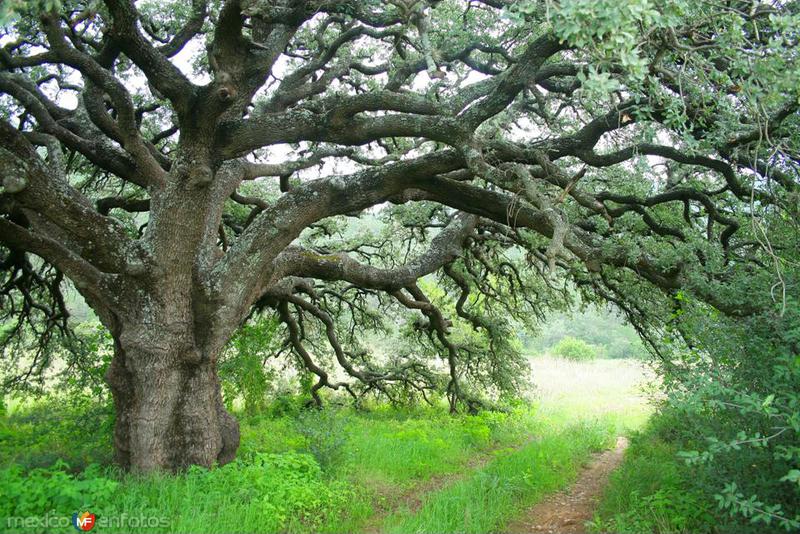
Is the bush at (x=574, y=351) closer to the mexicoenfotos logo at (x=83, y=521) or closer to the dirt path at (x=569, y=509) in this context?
the dirt path at (x=569, y=509)

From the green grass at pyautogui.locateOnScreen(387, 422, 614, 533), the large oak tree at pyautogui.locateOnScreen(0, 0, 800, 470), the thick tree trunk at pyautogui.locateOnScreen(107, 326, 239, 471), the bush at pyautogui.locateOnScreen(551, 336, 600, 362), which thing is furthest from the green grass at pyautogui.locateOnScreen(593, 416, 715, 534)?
the bush at pyautogui.locateOnScreen(551, 336, 600, 362)

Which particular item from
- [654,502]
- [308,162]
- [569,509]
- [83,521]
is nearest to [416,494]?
[569,509]

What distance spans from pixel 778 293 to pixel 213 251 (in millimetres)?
5891

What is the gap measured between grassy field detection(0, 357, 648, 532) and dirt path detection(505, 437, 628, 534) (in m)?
0.17

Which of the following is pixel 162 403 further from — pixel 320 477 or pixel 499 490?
pixel 499 490

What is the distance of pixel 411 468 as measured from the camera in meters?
7.46

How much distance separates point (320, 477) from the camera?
6.20 meters

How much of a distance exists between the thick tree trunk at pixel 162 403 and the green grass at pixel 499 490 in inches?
92.3

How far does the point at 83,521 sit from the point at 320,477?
264 cm

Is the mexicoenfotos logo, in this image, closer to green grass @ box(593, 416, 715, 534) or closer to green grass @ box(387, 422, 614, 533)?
green grass @ box(387, 422, 614, 533)

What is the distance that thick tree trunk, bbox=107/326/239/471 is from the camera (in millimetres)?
5598

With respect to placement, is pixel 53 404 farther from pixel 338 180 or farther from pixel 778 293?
pixel 778 293

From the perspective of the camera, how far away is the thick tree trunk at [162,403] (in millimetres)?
5598

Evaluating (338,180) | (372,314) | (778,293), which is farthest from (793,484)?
(372,314)
